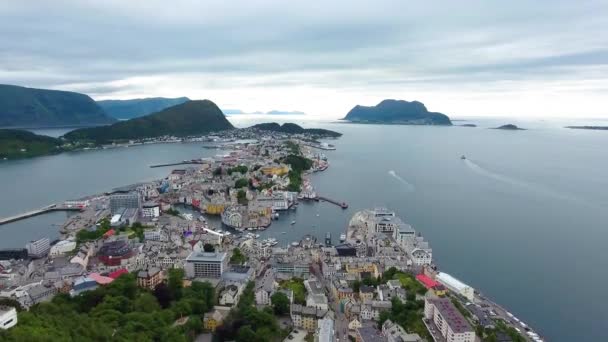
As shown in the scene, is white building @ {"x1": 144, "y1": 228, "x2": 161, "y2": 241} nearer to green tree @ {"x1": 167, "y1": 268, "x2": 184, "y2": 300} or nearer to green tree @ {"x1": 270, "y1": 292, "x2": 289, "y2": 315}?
green tree @ {"x1": 167, "y1": 268, "x2": 184, "y2": 300}

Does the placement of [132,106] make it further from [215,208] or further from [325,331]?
[325,331]

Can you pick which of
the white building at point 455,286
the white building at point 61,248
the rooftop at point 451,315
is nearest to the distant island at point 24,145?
the white building at point 61,248

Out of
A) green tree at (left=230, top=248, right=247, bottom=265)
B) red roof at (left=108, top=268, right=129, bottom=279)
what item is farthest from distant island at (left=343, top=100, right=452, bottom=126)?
red roof at (left=108, top=268, right=129, bottom=279)

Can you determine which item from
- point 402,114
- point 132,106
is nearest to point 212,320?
point 402,114

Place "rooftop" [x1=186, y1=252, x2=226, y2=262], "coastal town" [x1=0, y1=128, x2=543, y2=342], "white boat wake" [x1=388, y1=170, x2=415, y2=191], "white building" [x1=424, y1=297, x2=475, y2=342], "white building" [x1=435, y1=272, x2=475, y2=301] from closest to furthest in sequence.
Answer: "white building" [x1=424, y1=297, x2=475, y2=342]
"coastal town" [x1=0, y1=128, x2=543, y2=342]
"white building" [x1=435, y1=272, x2=475, y2=301]
"rooftop" [x1=186, y1=252, x2=226, y2=262]
"white boat wake" [x1=388, y1=170, x2=415, y2=191]

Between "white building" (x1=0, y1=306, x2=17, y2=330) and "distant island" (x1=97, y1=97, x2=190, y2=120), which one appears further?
"distant island" (x1=97, y1=97, x2=190, y2=120)

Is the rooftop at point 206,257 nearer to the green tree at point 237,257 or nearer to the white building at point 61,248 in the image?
the green tree at point 237,257
